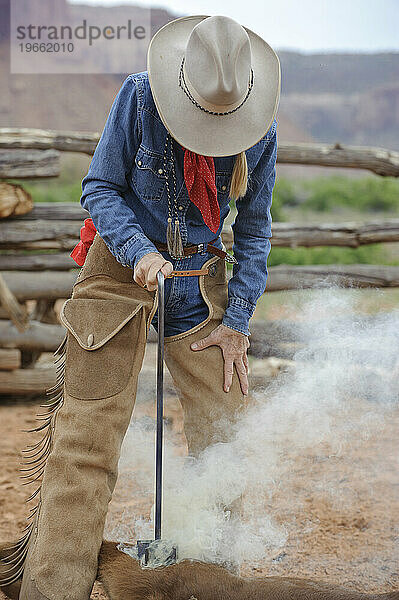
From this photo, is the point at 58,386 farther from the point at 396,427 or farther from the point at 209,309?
the point at 396,427

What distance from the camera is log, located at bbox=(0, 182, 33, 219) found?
13.8ft

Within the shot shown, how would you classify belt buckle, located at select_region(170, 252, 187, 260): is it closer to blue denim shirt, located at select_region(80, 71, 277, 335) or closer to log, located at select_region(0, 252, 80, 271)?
blue denim shirt, located at select_region(80, 71, 277, 335)

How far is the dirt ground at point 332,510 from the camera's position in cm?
225

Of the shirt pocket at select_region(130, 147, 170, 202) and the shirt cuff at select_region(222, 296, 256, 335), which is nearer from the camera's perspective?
the shirt pocket at select_region(130, 147, 170, 202)

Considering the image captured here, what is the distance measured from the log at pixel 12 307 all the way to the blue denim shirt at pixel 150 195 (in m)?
2.49

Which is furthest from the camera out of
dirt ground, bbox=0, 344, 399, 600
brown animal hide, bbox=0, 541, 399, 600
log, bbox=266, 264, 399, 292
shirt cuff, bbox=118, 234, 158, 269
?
log, bbox=266, 264, 399, 292

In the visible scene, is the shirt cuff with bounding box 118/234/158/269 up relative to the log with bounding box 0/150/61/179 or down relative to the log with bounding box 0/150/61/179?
up

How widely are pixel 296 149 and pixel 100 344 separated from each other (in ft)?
11.2

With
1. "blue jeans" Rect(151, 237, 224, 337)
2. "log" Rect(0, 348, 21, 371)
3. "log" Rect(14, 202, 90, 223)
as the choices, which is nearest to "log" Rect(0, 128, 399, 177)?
"log" Rect(14, 202, 90, 223)

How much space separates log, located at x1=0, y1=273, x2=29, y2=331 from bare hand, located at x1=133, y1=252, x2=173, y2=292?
8.71 ft

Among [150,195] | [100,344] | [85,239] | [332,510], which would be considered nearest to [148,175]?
[150,195]

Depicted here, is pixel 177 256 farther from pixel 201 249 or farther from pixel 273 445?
pixel 273 445

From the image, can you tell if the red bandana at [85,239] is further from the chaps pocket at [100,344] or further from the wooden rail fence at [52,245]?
the wooden rail fence at [52,245]

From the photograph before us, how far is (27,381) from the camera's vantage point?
168 inches
